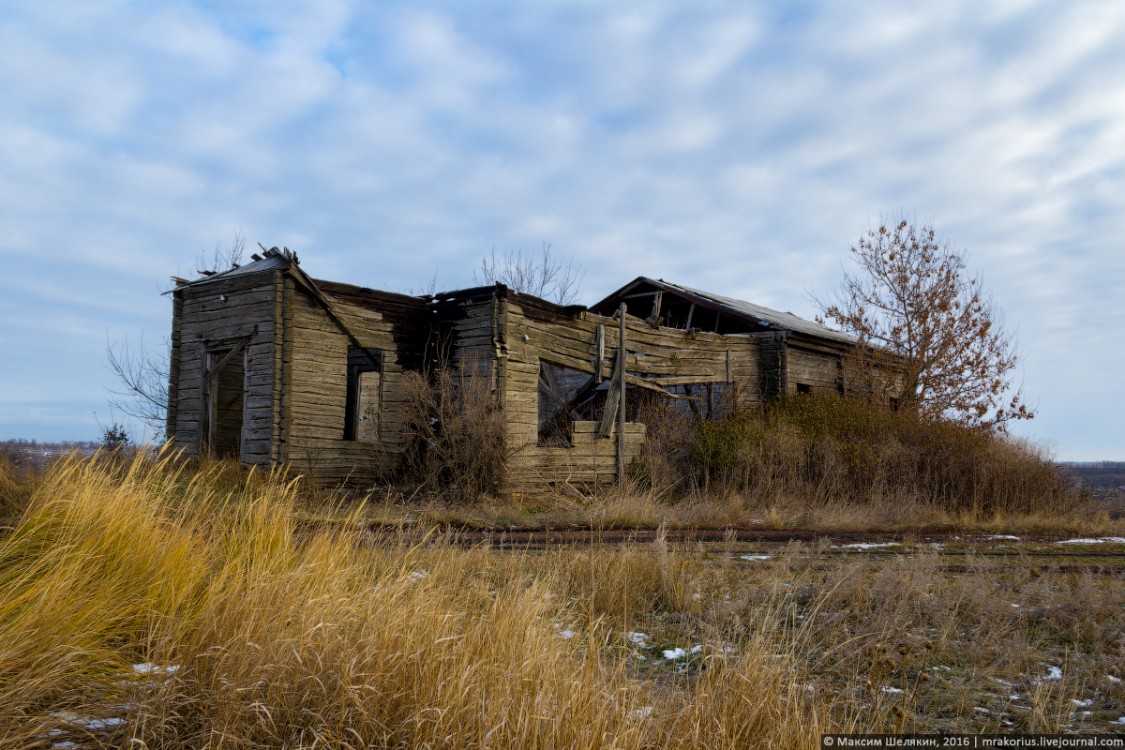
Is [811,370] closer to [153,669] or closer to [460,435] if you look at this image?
[460,435]

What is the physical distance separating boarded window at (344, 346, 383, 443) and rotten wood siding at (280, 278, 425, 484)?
0.08m

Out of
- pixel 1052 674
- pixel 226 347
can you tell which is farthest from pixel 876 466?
pixel 226 347

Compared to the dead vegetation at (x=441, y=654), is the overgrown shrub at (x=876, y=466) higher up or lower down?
higher up

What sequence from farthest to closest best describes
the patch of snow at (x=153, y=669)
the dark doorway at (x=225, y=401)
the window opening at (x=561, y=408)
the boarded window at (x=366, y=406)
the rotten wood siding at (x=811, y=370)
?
the rotten wood siding at (x=811, y=370) → the dark doorway at (x=225, y=401) → the window opening at (x=561, y=408) → the boarded window at (x=366, y=406) → the patch of snow at (x=153, y=669)

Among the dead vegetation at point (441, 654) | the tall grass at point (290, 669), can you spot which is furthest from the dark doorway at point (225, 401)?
the tall grass at point (290, 669)

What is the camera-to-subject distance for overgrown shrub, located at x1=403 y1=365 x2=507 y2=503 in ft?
45.4

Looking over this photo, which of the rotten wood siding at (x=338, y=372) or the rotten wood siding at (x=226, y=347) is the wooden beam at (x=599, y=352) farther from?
the rotten wood siding at (x=226, y=347)

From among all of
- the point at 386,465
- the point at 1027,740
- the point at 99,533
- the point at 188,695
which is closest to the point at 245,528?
the point at 99,533

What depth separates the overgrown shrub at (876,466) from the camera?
1459cm

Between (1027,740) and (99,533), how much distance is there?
510 cm

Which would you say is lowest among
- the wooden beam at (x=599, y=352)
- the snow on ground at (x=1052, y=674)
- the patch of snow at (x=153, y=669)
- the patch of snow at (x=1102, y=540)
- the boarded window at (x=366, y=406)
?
the snow on ground at (x=1052, y=674)

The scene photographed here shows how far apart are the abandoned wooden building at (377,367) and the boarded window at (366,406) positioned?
0.03 metres

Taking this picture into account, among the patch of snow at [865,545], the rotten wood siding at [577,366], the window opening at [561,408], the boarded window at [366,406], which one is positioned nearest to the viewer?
the patch of snow at [865,545]

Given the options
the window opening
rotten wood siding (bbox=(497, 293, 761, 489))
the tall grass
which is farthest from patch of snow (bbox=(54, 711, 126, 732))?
the window opening
